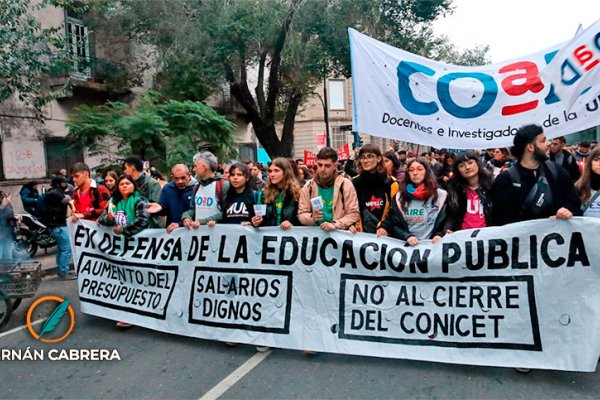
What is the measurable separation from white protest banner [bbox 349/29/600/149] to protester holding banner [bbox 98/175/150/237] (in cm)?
243

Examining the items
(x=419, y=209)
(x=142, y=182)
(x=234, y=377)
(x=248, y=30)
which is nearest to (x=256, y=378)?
(x=234, y=377)

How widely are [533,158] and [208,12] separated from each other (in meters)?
14.7

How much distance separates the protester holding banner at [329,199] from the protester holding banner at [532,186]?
122 centimetres

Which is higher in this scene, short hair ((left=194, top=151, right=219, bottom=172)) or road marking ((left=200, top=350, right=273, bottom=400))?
short hair ((left=194, top=151, right=219, bottom=172))

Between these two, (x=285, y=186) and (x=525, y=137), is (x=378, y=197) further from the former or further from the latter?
(x=525, y=137)

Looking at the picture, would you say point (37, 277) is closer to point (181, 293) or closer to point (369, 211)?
point (181, 293)

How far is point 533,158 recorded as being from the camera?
156 inches

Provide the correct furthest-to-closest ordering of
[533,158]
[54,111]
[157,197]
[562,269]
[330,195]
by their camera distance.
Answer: [54,111], [157,197], [330,195], [533,158], [562,269]

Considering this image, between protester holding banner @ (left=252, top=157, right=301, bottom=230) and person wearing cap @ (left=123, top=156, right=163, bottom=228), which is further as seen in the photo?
person wearing cap @ (left=123, top=156, right=163, bottom=228)

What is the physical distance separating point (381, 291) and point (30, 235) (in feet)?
25.8

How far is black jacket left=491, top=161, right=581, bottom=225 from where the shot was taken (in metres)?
3.87

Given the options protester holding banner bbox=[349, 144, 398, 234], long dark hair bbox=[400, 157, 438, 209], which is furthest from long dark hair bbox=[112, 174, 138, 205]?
long dark hair bbox=[400, 157, 438, 209]

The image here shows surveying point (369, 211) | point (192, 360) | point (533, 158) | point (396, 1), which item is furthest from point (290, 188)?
point (396, 1)

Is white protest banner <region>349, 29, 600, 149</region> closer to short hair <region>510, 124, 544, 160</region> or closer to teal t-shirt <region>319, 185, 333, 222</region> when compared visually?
short hair <region>510, 124, 544, 160</region>
